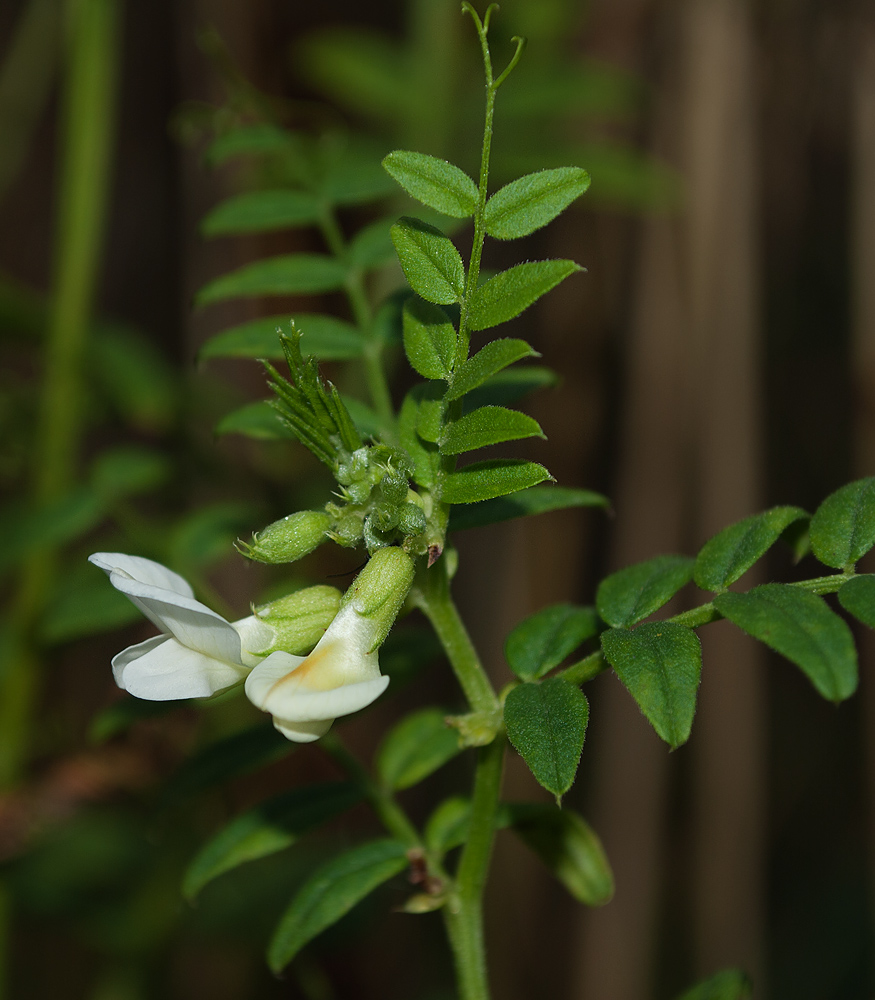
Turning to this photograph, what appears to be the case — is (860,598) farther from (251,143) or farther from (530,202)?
(251,143)

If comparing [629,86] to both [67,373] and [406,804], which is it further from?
[406,804]

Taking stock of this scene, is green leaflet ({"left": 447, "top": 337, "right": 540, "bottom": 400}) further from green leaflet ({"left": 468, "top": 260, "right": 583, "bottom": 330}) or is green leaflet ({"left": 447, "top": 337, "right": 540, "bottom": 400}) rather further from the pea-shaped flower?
the pea-shaped flower

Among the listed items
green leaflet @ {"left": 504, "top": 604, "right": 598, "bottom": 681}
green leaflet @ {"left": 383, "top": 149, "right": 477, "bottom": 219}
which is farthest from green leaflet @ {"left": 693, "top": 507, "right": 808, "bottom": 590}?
green leaflet @ {"left": 383, "top": 149, "right": 477, "bottom": 219}

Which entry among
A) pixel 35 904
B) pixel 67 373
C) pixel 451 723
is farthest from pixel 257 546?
pixel 35 904

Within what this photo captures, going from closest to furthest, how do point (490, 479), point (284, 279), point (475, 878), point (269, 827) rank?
point (490, 479) < point (475, 878) < point (269, 827) < point (284, 279)

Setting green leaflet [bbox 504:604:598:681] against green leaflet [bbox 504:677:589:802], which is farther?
green leaflet [bbox 504:604:598:681]

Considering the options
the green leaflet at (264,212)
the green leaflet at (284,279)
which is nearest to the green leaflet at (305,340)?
the green leaflet at (284,279)

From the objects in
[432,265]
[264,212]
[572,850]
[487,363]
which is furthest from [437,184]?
[572,850]
